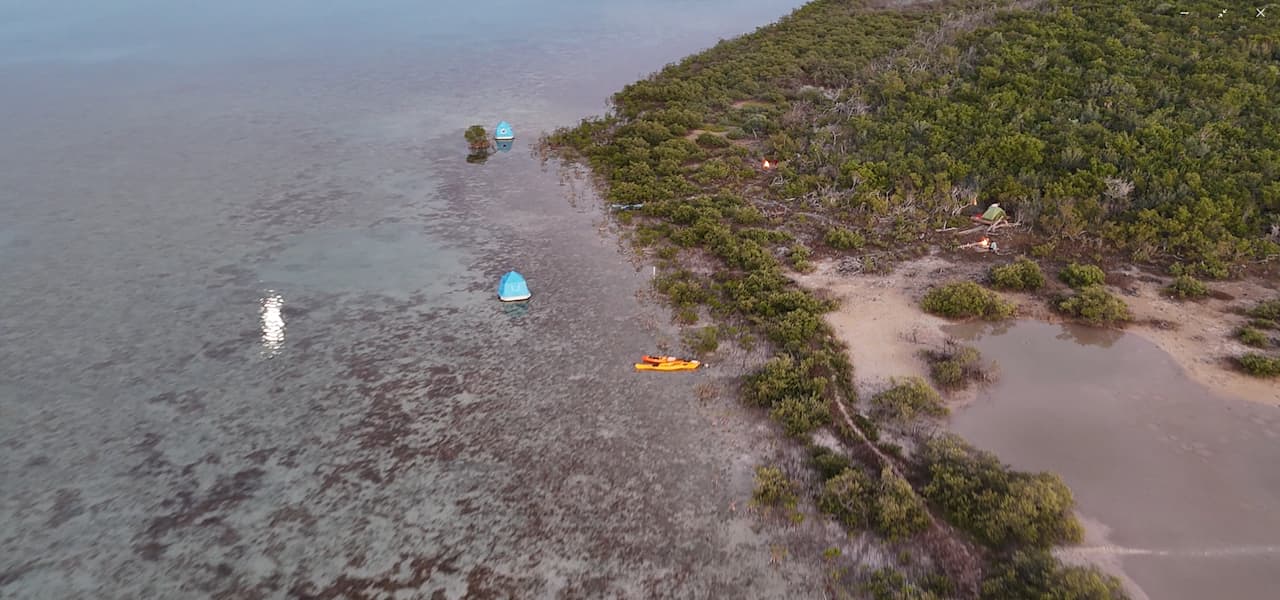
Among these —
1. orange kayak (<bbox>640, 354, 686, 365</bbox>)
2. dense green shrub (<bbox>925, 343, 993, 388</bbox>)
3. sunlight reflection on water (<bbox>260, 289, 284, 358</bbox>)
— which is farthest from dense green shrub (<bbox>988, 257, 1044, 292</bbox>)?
sunlight reflection on water (<bbox>260, 289, 284, 358</bbox>)

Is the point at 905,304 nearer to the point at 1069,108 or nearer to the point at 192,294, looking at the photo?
the point at 1069,108

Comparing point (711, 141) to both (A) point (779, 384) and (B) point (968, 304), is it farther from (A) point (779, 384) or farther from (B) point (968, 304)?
(A) point (779, 384)

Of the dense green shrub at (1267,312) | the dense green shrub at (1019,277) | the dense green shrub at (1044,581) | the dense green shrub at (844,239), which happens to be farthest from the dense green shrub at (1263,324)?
the dense green shrub at (1044,581)

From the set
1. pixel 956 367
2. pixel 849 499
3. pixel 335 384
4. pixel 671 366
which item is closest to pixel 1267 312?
pixel 956 367

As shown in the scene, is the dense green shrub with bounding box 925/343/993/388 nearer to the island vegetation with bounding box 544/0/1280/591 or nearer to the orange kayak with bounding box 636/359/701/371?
the island vegetation with bounding box 544/0/1280/591

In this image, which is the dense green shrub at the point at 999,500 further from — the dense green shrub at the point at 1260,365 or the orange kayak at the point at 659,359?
the dense green shrub at the point at 1260,365

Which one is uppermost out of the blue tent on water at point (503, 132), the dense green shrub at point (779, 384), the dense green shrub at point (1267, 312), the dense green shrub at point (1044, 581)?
the blue tent on water at point (503, 132)

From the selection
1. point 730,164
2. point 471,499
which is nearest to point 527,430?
point 471,499
